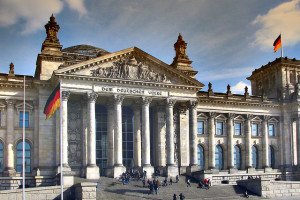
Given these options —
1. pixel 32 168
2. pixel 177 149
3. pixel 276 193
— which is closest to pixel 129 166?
pixel 177 149

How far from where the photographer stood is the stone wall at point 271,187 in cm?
5156

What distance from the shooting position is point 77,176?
53281mm

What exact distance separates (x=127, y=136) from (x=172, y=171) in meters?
7.97

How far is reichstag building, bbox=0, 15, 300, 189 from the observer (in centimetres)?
5300

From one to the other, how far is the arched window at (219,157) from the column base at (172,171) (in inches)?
501

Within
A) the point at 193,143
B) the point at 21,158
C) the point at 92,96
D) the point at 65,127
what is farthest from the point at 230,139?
the point at 21,158

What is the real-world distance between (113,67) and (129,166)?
1341 cm

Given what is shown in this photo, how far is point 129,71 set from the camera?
55406 mm

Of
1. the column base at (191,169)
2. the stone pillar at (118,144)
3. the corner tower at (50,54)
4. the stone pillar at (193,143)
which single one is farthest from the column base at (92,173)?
the stone pillar at (193,143)

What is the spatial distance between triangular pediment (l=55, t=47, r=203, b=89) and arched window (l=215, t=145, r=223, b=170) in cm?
1287

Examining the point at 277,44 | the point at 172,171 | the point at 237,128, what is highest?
the point at 277,44

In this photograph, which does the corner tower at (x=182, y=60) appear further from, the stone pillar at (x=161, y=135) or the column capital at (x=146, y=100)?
the column capital at (x=146, y=100)

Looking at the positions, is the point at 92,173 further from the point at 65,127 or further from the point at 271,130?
the point at 271,130

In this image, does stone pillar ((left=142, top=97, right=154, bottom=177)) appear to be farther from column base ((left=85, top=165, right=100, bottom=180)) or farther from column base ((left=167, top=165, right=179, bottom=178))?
column base ((left=85, top=165, right=100, bottom=180))
